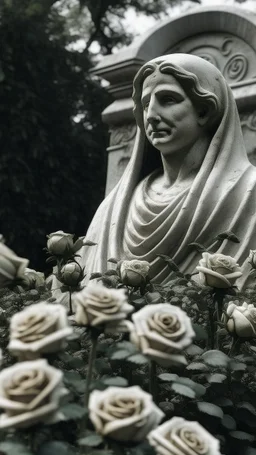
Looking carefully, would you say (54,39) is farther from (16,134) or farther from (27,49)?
(16,134)

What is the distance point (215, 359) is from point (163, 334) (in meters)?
0.56

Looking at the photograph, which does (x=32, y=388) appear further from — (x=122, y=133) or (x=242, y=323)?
(x=122, y=133)

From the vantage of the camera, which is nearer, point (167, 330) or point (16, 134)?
point (167, 330)

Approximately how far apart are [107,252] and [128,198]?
30 centimetres

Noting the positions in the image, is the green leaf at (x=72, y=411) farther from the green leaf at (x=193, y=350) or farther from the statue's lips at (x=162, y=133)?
the statue's lips at (x=162, y=133)

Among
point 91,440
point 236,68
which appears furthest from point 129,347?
point 236,68

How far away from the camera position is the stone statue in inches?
155

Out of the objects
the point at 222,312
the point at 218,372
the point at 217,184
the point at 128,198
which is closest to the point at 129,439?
the point at 218,372

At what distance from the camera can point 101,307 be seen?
1.80 meters

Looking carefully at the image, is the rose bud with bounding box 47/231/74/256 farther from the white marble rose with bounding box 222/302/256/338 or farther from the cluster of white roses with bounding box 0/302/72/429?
the cluster of white roses with bounding box 0/302/72/429

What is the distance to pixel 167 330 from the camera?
5.87ft

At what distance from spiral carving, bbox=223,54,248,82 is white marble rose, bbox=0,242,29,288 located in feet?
15.0

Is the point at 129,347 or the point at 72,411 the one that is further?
the point at 129,347

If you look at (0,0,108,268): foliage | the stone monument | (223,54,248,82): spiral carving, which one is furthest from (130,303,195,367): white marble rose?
(0,0,108,268): foliage
